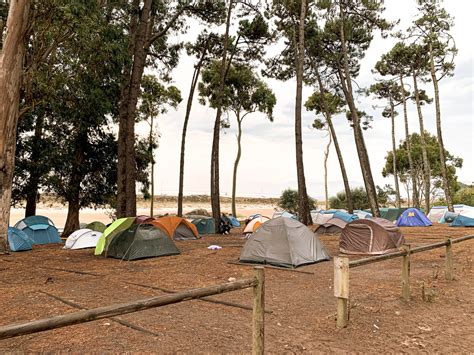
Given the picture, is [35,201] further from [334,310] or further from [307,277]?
[334,310]

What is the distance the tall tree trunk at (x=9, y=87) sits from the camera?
12375mm

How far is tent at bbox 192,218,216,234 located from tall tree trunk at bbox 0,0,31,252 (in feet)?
37.7

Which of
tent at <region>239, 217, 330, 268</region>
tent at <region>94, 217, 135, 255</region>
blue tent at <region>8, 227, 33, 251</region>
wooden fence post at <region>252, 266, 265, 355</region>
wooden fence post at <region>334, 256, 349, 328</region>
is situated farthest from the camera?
blue tent at <region>8, 227, 33, 251</region>

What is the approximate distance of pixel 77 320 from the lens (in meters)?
2.65

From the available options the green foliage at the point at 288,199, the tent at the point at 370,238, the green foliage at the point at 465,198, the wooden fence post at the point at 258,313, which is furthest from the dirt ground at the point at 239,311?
the green foliage at the point at 465,198

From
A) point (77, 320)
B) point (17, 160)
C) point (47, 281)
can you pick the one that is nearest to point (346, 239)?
point (47, 281)

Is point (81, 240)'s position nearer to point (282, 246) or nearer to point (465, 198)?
point (282, 246)

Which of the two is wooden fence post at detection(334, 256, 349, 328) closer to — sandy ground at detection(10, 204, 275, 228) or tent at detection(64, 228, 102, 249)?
tent at detection(64, 228, 102, 249)

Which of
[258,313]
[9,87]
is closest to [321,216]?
[9,87]

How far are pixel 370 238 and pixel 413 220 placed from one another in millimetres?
14924

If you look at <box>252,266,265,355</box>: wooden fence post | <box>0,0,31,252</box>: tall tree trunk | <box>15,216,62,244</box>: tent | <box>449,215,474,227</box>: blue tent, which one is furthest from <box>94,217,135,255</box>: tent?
Result: <box>449,215,474,227</box>: blue tent

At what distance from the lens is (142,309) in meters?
3.08

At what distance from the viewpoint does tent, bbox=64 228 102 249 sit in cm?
1538

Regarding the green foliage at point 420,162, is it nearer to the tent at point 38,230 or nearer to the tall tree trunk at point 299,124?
the tall tree trunk at point 299,124
